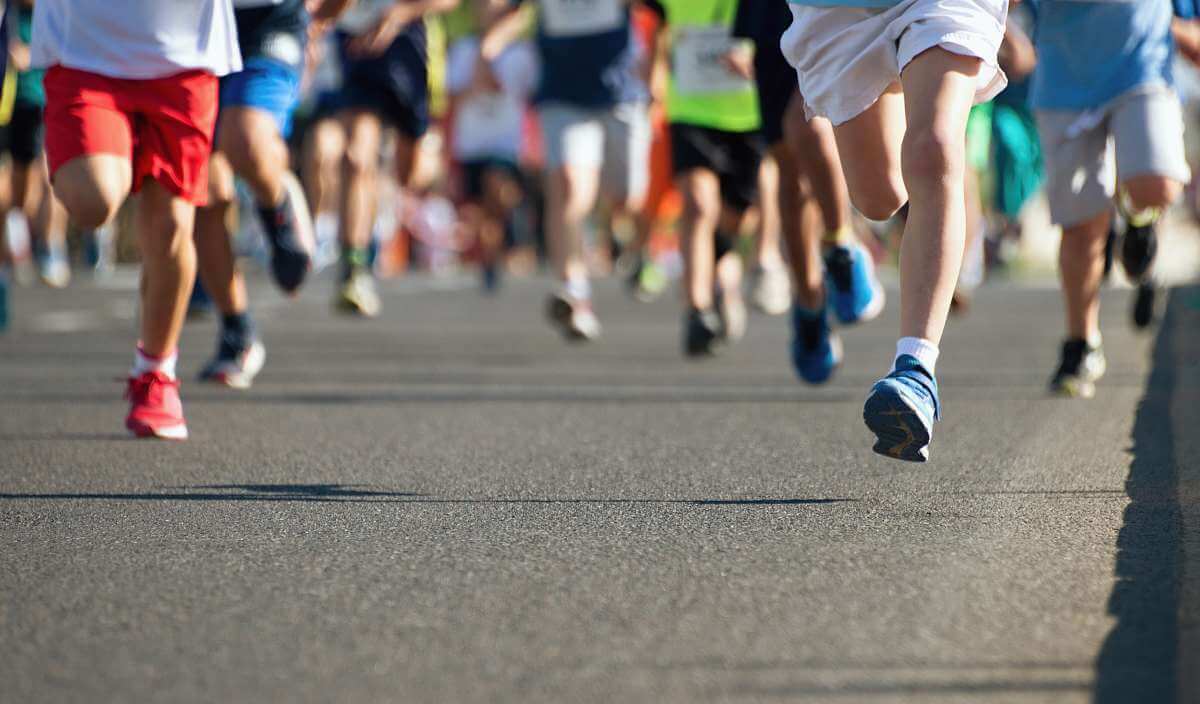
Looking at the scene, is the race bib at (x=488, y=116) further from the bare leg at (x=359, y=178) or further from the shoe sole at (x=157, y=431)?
the shoe sole at (x=157, y=431)

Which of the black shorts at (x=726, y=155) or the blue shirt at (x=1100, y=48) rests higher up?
the blue shirt at (x=1100, y=48)

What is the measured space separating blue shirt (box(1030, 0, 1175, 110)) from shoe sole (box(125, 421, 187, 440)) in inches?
115

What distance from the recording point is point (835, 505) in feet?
13.1

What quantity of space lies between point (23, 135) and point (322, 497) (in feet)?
26.7

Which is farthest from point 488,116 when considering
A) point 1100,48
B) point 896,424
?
point 896,424

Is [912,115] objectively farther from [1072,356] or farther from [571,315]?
[571,315]

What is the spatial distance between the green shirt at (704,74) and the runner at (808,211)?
5.34 feet

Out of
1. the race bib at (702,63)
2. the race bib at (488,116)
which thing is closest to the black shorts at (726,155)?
the race bib at (702,63)

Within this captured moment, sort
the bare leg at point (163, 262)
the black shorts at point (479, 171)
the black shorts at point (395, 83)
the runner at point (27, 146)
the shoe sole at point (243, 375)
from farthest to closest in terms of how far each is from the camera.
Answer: the black shorts at point (479, 171) → the runner at point (27, 146) → the black shorts at point (395, 83) → the shoe sole at point (243, 375) → the bare leg at point (163, 262)

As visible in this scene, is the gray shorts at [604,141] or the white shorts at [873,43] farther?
the gray shorts at [604,141]

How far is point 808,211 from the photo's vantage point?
6383 millimetres

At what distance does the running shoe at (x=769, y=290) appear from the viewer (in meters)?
9.32

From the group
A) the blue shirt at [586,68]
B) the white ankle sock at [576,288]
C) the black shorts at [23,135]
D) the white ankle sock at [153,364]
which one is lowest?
the white ankle sock at [576,288]

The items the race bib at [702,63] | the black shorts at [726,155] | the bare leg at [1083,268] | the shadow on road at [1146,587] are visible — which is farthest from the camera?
the black shorts at [726,155]
